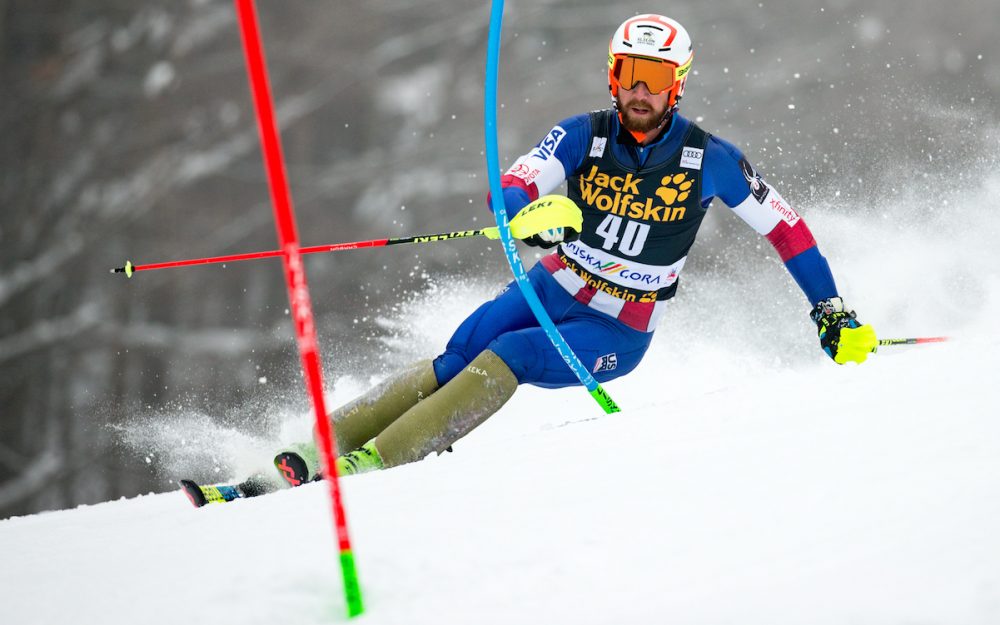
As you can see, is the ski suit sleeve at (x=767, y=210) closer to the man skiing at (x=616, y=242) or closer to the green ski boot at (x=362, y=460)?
the man skiing at (x=616, y=242)

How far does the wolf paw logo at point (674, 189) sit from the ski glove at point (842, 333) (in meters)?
0.53

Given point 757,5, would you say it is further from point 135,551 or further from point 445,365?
point 135,551

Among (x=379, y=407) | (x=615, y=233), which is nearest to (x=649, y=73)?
(x=615, y=233)

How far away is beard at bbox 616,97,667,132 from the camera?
273cm

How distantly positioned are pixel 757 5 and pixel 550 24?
1.92 meters

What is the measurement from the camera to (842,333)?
2723 mm

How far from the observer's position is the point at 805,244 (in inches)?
111

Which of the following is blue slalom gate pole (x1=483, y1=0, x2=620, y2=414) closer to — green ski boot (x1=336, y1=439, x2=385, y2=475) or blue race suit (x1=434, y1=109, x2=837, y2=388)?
blue race suit (x1=434, y1=109, x2=837, y2=388)

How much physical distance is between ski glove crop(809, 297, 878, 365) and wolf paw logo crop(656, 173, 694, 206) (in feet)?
1.73

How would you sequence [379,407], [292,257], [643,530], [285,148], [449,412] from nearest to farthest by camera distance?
[292,257] → [643,530] → [449,412] → [379,407] → [285,148]

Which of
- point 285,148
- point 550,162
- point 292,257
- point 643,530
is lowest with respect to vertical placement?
point 643,530

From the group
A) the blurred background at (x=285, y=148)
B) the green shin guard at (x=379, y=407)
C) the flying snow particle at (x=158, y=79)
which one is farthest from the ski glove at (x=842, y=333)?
the flying snow particle at (x=158, y=79)

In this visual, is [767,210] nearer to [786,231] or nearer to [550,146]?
[786,231]

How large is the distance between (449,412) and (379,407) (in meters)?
0.29
